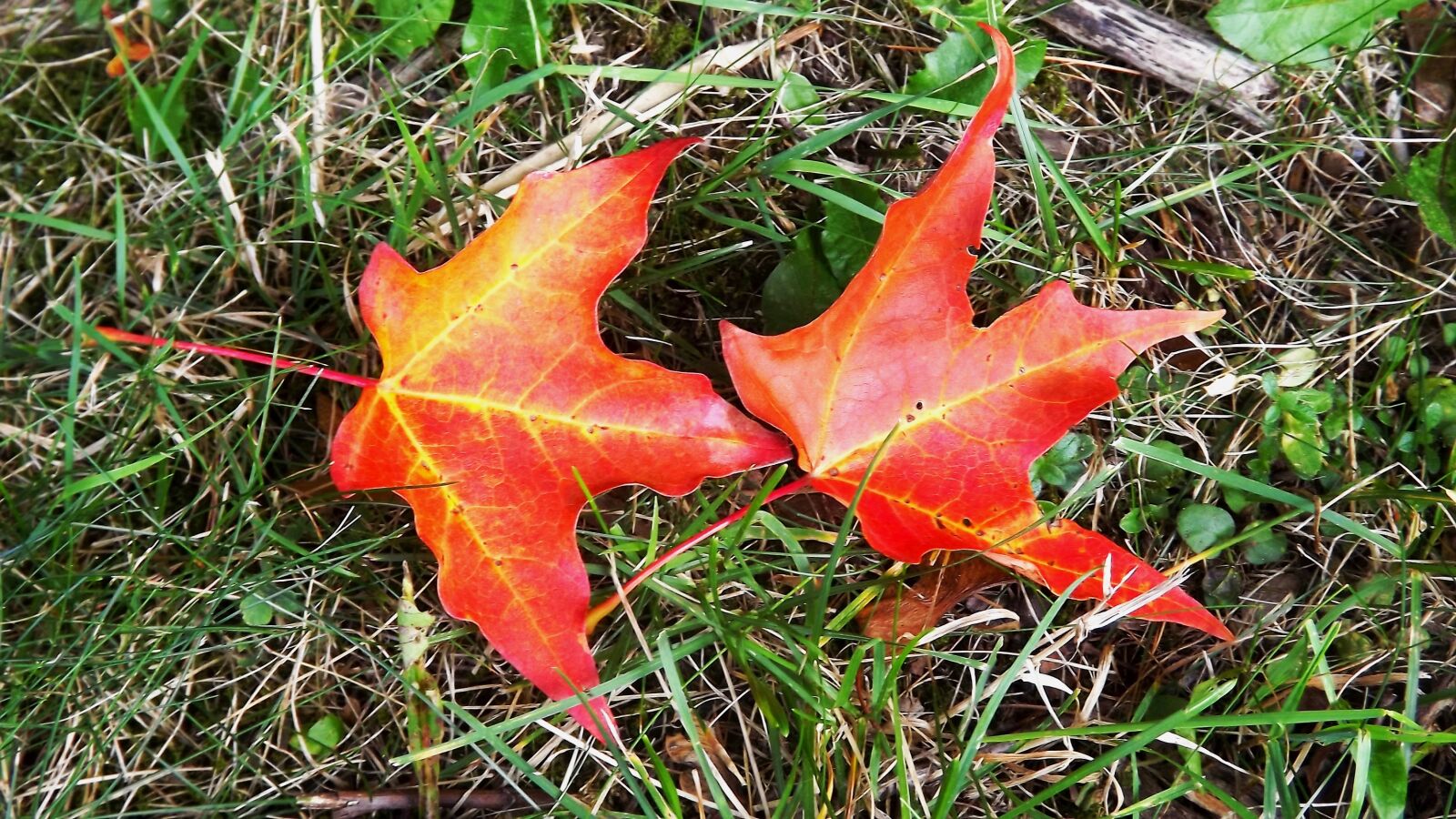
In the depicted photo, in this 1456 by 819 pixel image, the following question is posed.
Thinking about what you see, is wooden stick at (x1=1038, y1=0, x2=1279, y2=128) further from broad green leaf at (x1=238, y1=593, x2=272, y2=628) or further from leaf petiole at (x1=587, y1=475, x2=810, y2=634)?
broad green leaf at (x1=238, y1=593, x2=272, y2=628)

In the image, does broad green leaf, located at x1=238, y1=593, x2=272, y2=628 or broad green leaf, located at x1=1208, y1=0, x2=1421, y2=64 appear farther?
broad green leaf, located at x1=1208, y1=0, x2=1421, y2=64

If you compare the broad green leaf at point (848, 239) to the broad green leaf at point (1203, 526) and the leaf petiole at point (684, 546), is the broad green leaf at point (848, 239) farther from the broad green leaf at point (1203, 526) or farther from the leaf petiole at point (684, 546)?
the broad green leaf at point (1203, 526)

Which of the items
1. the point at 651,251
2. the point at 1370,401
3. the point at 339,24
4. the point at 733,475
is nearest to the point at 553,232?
the point at 651,251

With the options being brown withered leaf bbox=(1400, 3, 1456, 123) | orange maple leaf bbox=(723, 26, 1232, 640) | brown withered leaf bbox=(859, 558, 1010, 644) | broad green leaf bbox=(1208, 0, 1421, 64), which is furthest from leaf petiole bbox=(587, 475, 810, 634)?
brown withered leaf bbox=(1400, 3, 1456, 123)

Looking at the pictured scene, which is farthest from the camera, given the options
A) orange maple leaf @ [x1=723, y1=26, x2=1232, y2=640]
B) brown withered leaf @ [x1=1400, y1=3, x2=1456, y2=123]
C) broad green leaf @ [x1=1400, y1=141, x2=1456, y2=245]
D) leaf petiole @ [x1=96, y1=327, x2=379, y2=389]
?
brown withered leaf @ [x1=1400, y1=3, x2=1456, y2=123]

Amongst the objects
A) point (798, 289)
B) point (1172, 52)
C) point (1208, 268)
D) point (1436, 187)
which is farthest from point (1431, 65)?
point (798, 289)

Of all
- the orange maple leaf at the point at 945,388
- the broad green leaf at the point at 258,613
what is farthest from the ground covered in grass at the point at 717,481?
the orange maple leaf at the point at 945,388

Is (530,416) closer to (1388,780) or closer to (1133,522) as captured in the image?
(1133,522)
